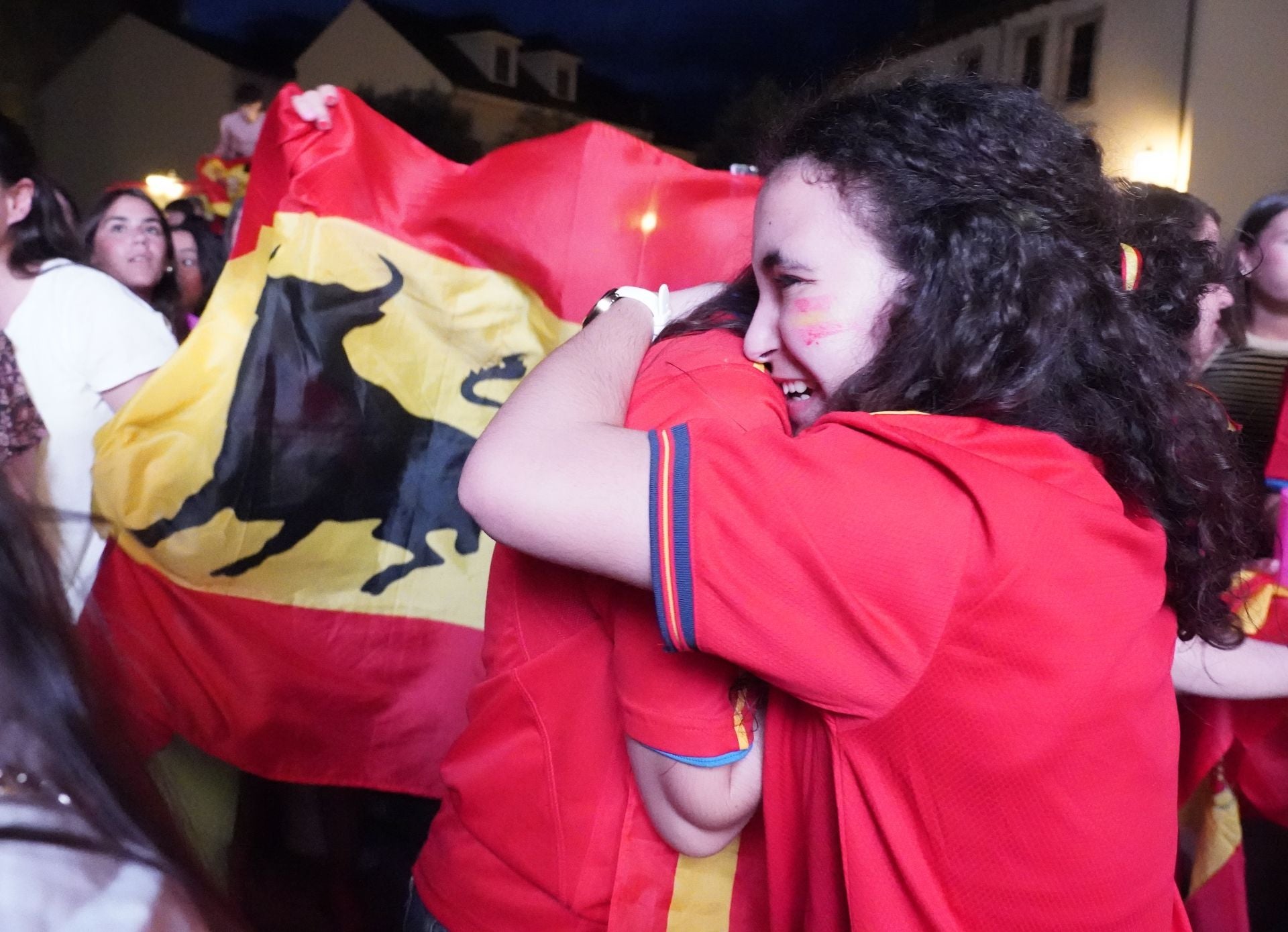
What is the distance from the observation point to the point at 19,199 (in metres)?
1.47

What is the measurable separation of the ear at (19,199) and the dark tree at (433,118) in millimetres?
1446

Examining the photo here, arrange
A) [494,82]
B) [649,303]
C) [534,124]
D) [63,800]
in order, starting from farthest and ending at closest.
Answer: [494,82] < [534,124] < [649,303] < [63,800]

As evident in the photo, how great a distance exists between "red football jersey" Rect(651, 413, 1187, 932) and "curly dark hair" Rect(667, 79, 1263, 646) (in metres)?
0.04

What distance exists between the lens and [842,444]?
522mm

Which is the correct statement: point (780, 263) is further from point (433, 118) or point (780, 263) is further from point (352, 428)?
point (433, 118)

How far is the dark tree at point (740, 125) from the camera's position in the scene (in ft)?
6.62

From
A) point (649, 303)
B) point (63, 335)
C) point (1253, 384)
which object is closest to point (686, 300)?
point (649, 303)

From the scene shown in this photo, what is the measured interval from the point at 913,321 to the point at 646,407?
0.58 ft

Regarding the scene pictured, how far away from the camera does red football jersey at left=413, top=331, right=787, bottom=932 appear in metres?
0.65

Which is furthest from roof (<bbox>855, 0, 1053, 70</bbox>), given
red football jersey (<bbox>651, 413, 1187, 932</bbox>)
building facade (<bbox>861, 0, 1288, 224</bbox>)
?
red football jersey (<bbox>651, 413, 1187, 932</bbox>)

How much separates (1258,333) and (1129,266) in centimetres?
117

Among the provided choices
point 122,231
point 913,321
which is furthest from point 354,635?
point 122,231

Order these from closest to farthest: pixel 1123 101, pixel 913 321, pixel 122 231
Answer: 1. pixel 913 321
2. pixel 122 231
3. pixel 1123 101

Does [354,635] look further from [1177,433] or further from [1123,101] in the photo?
[1123,101]
